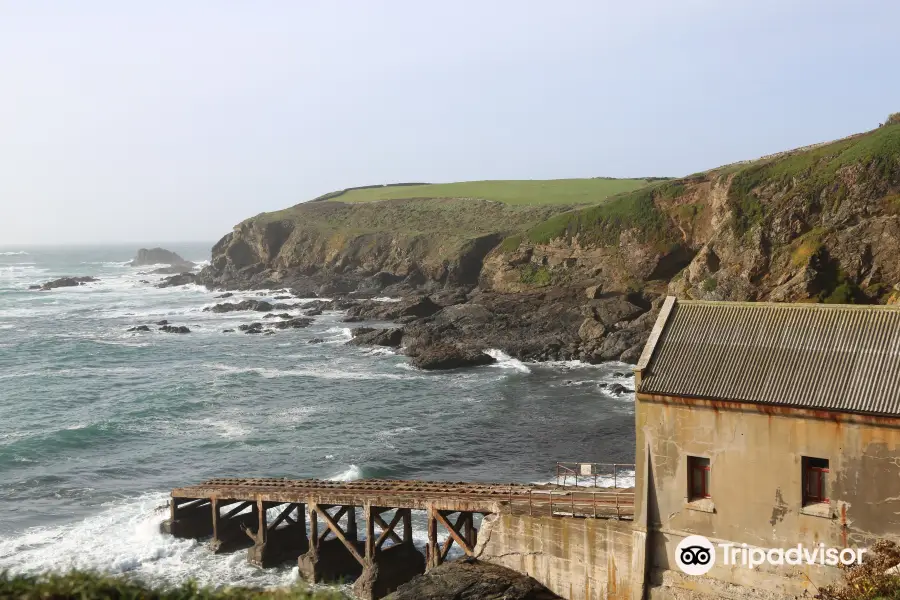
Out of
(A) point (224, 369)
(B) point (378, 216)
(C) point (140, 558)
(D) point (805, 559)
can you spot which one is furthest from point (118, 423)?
(B) point (378, 216)

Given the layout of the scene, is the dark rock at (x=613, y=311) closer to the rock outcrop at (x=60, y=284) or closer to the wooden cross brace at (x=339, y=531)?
the wooden cross brace at (x=339, y=531)

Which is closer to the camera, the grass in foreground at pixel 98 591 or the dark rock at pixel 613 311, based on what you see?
the grass in foreground at pixel 98 591

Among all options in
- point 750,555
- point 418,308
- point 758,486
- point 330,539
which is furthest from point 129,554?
point 418,308

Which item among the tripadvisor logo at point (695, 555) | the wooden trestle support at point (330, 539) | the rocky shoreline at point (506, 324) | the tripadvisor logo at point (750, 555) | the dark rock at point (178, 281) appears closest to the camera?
the tripadvisor logo at point (750, 555)

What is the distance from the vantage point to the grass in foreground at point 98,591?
11.9 meters

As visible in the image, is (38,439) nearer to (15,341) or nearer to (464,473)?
(464,473)

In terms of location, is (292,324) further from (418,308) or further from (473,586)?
(473,586)

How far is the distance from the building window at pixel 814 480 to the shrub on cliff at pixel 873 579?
1540mm

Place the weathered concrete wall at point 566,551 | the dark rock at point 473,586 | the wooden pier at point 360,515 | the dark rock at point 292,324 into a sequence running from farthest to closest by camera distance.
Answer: the dark rock at point 292,324 → the wooden pier at point 360,515 → the dark rock at point 473,586 → the weathered concrete wall at point 566,551

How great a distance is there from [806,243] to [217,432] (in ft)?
135

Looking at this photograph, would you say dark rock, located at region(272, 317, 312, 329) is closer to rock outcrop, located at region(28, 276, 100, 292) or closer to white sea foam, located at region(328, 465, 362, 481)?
white sea foam, located at region(328, 465, 362, 481)

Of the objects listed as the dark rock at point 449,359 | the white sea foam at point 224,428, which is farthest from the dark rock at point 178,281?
the white sea foam at point 224,428

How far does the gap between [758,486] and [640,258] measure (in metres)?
54.3

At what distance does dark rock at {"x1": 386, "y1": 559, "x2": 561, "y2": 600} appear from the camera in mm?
22828
